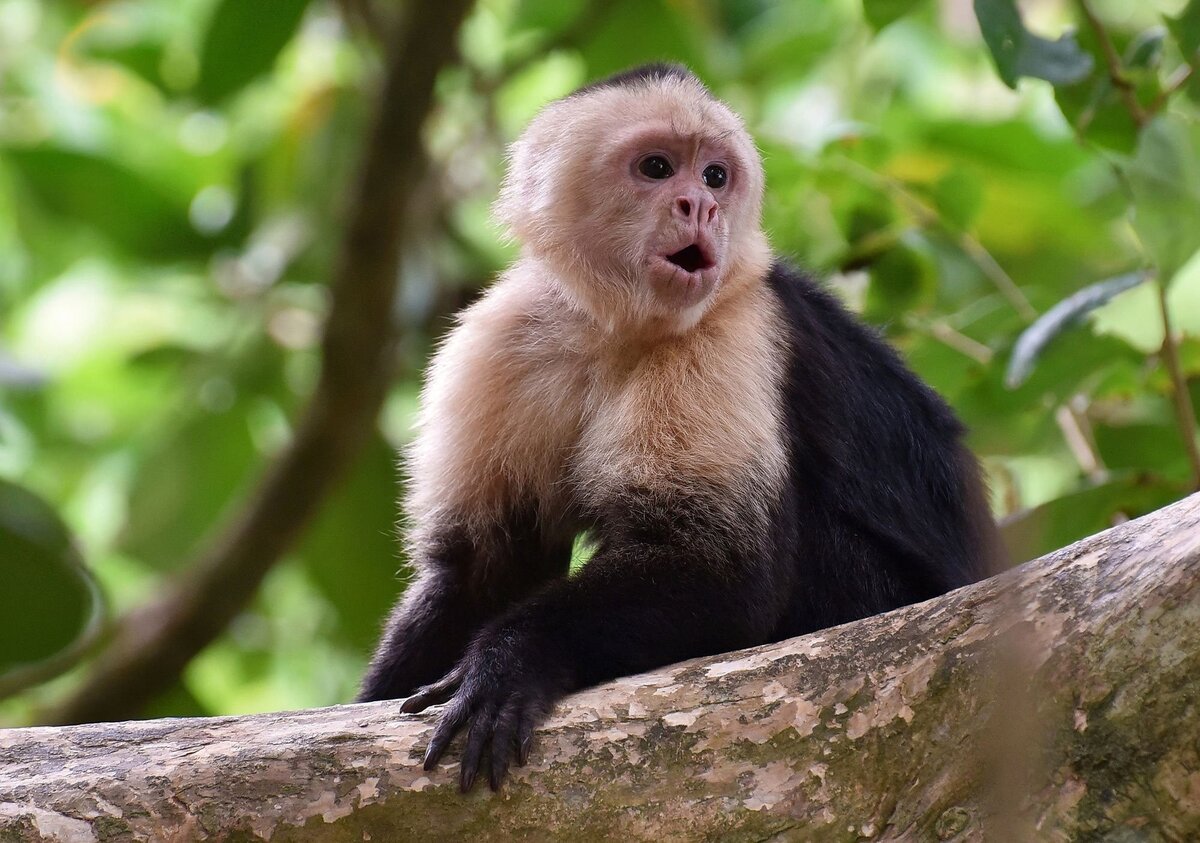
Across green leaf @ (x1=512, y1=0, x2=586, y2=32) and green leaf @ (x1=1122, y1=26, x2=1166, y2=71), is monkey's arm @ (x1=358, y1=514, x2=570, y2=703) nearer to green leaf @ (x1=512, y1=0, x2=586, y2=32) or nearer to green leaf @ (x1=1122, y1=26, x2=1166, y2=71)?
green leaf @ (x1=1122, y1=26, x2=1166, y2=71)

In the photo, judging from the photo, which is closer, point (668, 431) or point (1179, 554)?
point (1179, 554)

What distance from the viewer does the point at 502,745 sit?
163 centimetres

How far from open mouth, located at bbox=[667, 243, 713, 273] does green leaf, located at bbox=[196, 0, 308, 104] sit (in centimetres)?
131

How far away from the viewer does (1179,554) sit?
1523mm

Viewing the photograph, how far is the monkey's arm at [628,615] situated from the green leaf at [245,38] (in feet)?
5.19

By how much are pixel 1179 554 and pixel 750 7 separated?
2.91m

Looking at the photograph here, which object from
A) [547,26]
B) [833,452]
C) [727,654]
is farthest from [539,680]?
[547,26]

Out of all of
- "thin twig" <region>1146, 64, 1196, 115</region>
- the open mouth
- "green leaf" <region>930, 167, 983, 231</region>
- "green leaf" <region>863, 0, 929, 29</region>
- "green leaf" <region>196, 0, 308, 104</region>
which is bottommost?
the open mouth

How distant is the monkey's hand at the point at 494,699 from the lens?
1.63 m

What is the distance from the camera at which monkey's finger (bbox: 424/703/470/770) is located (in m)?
1.65

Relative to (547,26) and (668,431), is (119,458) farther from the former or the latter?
(668,431)

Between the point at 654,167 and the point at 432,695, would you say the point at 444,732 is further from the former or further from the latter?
the point at 654,167

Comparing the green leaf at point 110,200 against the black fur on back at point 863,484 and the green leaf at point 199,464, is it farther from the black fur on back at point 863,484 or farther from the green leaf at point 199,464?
the black fur on back at point 863,484

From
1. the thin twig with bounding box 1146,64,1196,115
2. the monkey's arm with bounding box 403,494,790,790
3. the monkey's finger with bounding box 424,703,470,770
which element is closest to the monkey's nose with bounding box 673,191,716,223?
the monkey's arm with bounding box 403,494,790,790
